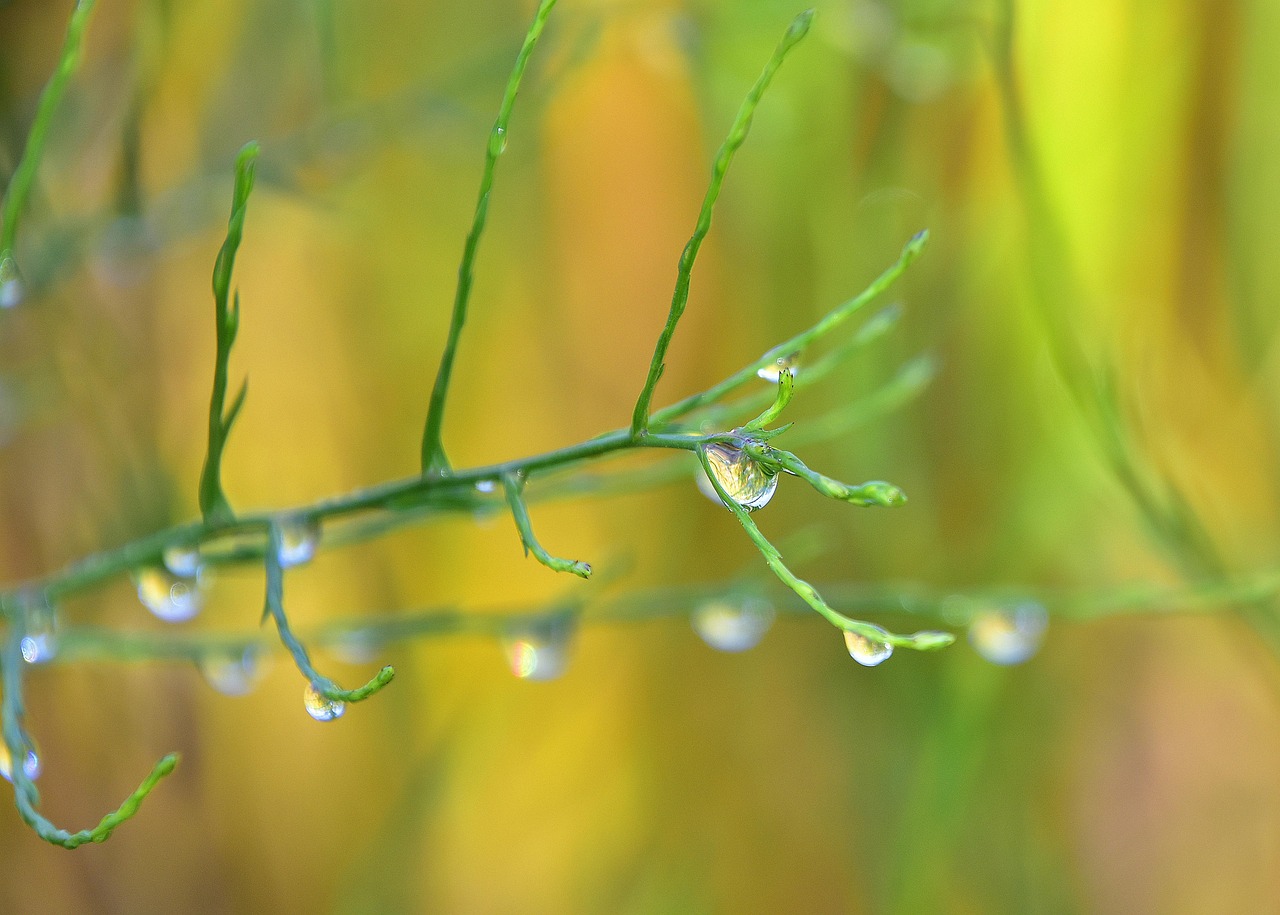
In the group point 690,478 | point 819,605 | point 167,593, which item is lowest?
point 819,605

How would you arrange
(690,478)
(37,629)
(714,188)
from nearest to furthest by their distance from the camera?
(714,188) → (37,629) → (690,478)

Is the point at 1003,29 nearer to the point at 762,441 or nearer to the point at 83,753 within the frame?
the point at 762,441

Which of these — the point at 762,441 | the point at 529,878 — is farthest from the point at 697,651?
the point at 762,441

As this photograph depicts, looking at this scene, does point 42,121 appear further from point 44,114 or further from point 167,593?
point 167,593

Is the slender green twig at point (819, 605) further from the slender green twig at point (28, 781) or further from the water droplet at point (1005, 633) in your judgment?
the water droplet at point (1005, 633)

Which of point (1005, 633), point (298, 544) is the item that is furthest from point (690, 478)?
point (298, 544)

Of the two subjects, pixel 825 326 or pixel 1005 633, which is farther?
pixel 1005 633

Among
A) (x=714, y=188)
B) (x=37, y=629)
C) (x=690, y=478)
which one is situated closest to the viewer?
(x=714, y=188)

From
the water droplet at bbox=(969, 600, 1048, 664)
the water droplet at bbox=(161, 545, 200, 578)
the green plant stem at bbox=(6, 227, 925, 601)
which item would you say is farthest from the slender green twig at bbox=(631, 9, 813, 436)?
the water droplet at bbox=(969, 600, 1048, 664)

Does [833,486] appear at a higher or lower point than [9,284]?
lower
